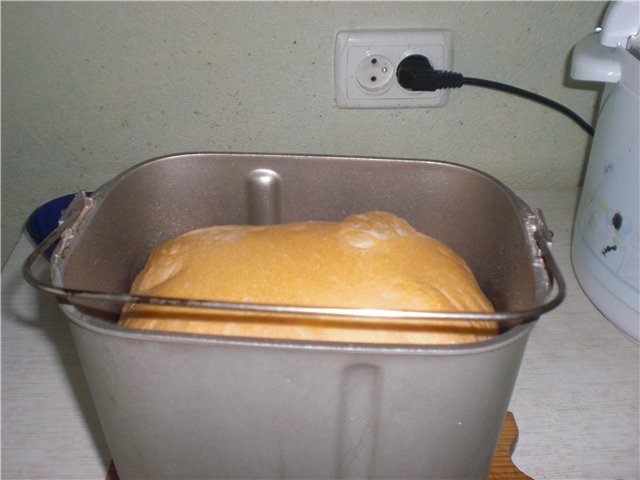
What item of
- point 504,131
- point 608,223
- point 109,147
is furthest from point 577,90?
point 109,147

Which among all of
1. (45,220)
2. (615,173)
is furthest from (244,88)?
(615,173)

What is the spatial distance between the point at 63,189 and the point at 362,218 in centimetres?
46

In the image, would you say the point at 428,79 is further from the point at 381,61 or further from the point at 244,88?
the point at 244,88

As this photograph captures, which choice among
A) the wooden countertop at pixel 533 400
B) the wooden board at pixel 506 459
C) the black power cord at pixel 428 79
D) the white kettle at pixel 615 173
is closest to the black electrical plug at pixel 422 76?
the black power cord at pixel 428 79

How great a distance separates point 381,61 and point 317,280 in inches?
13.2

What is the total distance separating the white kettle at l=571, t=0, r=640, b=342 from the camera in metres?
0.52

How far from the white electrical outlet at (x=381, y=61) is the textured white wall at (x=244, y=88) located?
0.02 metres

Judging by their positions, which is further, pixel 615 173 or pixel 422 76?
pixel 422 76

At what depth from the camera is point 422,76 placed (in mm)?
649

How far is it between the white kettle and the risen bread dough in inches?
6.6

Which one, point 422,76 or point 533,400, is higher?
point 422,76

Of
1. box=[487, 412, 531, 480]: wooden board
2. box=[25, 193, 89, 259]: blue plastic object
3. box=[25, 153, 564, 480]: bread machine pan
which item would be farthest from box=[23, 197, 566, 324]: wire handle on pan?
box=[25, 193, 89, 259]: blue plastic object

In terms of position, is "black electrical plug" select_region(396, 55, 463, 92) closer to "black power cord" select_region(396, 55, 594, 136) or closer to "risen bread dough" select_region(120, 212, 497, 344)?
"black power cord" select_region(396, 55, 594, 136)

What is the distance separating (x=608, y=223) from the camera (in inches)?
21.9
